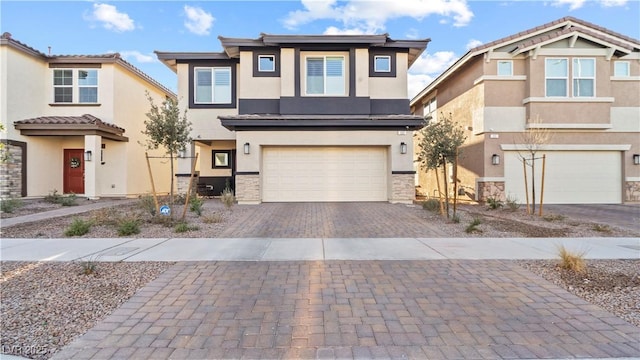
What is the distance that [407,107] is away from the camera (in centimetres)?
1583

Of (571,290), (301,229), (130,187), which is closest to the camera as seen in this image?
(571,290)

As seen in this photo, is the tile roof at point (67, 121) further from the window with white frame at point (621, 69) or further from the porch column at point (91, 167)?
the window with white frame at point (621, 69)

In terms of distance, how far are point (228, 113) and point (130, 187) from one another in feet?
23.7

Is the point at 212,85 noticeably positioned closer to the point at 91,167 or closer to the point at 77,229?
the point at 91,167

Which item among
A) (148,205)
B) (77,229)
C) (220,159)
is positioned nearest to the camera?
(77,229)

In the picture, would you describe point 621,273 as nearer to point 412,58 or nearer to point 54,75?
point 412,58

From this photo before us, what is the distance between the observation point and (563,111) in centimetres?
1513

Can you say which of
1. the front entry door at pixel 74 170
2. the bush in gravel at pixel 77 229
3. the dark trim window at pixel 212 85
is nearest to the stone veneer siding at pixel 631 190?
the dark trim window at pixel 212 85

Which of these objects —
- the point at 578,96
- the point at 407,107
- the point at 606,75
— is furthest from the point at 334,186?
the point at 606,75

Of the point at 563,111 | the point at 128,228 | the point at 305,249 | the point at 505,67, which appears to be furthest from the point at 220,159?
the point at 563,111

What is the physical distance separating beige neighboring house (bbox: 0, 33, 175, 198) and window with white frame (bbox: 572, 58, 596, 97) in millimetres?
22382

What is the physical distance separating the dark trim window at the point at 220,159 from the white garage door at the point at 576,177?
14.4 metres

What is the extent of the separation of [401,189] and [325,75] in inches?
250

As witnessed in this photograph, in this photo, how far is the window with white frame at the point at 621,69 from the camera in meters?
15.7
